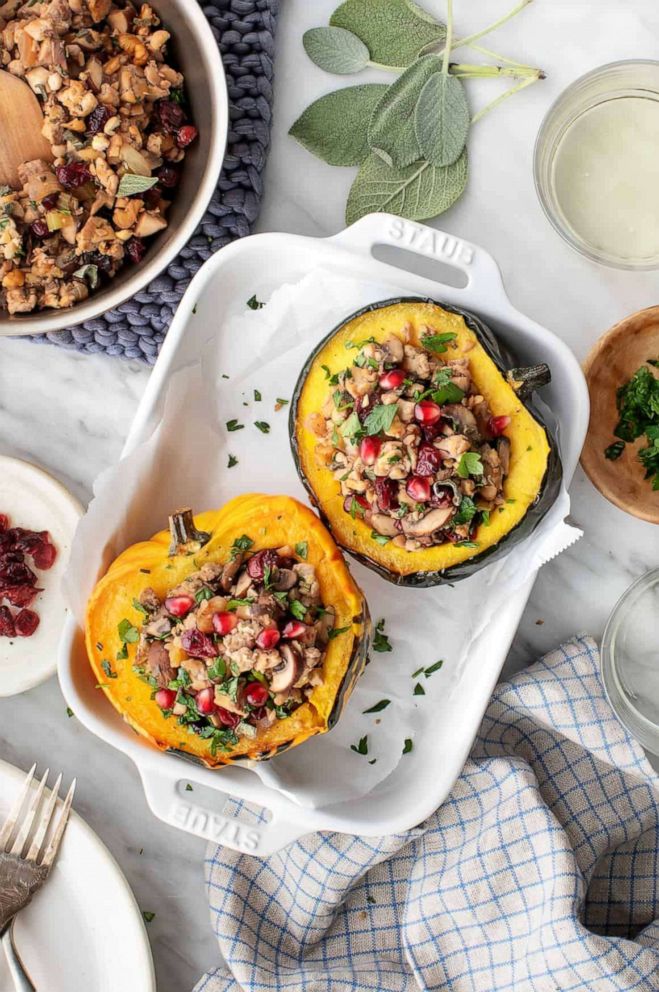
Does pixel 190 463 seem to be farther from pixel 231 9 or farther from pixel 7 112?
pixel 231 9

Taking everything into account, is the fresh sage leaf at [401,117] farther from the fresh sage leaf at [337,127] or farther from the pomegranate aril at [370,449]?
the pomegranate aril at [370,449]

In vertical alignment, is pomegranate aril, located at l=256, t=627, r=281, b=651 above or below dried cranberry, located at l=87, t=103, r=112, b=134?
below

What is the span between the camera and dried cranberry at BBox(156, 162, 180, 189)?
62.1 inches

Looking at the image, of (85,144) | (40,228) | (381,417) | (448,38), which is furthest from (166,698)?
(448,38)

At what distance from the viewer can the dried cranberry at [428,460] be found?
1.39 meters

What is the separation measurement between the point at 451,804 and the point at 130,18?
1.44 m

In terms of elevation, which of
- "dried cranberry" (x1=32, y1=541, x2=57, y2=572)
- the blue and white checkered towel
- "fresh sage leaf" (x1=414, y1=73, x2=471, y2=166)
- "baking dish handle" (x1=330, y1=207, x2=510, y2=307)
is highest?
"fresh sage leaf" (x1=414, y1=73, x2=471, y2=166)

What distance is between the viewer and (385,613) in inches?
69.6

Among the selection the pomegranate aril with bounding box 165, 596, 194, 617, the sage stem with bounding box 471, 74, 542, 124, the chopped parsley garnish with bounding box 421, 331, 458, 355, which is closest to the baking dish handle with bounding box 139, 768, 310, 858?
the pomegranate aril with bounding box 165, 596, 194, 617

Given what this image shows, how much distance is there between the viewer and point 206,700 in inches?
56.6

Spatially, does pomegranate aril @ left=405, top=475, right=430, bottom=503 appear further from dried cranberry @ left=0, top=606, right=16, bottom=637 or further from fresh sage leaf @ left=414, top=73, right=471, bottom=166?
dried cranberry @ left=0, top=606, right=16, bottom=637

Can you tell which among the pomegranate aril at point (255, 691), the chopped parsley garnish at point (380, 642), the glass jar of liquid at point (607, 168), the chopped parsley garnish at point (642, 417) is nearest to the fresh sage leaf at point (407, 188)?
the glass jar of liquid at point (607, 168)

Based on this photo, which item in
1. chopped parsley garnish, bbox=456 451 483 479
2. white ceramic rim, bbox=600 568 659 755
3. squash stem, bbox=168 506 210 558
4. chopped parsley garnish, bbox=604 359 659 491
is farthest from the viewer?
white ceramic rim, bbox=600 568 659 755

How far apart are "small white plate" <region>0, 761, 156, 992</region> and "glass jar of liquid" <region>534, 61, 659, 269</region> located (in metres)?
1.42
